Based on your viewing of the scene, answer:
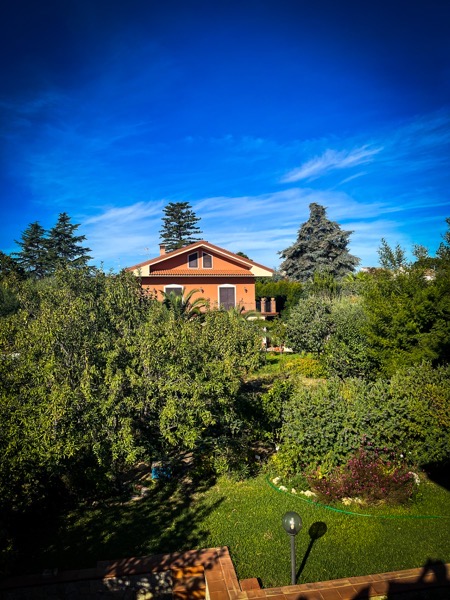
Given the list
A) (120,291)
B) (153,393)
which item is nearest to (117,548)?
(153,393)

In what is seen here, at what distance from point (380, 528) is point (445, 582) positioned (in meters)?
1.82

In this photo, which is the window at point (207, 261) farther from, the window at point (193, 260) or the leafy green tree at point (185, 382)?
the leafy green tree at point (185, 382)

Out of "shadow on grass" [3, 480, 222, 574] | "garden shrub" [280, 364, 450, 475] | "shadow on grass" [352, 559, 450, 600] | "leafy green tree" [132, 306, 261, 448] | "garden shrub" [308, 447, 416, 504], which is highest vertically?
"leafy green tree" [132, 306, 261, 448]

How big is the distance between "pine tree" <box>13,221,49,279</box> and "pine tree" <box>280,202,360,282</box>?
29535 mm

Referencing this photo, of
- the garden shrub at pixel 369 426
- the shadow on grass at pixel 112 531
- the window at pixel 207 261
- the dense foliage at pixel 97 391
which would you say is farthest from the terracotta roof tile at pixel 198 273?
the shadow on grass at pixel 112 531

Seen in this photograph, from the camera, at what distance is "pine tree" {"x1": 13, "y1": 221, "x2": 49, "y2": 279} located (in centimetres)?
4866

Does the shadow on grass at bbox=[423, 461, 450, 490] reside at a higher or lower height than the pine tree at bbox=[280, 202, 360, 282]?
lower

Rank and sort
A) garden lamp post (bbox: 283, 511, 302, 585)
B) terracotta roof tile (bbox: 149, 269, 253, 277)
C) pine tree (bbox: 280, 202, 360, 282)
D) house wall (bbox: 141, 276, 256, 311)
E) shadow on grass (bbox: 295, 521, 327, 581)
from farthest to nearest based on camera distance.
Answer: pine tree (bbox: 280, 202, 360, 282) → house wall (bbox: 141, 276, 256, 311) → terracotta roof tile (bbox: 149, 269, 253, 277) → shadow on grass (bbox: 295, 521, 327, 581) → garden lamp post (bbox: 283, 511, 302, 585)

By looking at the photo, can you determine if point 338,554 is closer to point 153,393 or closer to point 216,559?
point 216,559

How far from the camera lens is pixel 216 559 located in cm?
665

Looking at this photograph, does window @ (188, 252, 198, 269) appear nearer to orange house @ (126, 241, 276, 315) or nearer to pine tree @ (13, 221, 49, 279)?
orange house @ (126, 241, 276, 315)

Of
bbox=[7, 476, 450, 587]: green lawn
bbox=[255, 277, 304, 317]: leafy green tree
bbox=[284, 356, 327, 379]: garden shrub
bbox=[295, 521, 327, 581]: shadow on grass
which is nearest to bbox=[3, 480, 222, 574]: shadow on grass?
bbox=[7, 476, 450, 587]: green lawn

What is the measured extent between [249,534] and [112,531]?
2.67 meters

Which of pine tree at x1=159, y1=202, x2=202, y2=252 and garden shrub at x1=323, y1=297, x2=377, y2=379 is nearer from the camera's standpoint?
garden shrub at x1=323, y1=297, x2=377, y2=379
